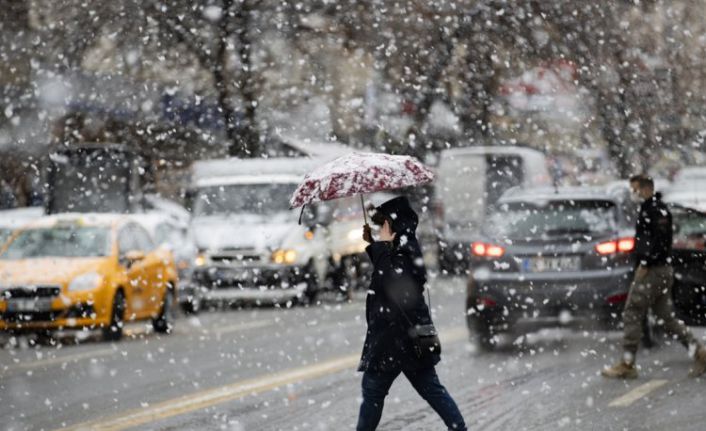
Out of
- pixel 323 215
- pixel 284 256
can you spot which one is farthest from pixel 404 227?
pixel 323 215

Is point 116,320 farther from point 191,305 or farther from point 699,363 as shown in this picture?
point 699,363

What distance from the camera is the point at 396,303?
7.04 metres

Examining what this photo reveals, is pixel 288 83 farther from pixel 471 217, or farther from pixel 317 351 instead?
→ pixel 317 351

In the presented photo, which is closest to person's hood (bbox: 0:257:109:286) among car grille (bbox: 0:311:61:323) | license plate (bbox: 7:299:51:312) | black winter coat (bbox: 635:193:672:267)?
license plate (bbox: 7:299:51:312)

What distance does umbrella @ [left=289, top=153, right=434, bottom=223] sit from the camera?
280 inches

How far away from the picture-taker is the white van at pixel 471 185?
100 feet

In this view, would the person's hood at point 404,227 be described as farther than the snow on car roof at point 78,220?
No

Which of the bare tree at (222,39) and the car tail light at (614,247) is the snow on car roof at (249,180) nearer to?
the bare tree at (222,39)

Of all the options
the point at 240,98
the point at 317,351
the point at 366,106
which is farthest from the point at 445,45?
the point at 317,351

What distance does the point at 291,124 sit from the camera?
3572 cm

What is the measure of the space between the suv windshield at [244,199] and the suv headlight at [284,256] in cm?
103

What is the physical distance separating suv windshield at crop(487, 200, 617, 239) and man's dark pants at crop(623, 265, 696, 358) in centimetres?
195

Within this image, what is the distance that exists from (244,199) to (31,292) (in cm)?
732

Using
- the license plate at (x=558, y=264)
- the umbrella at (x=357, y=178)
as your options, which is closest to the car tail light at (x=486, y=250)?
the license plate at (x=558, y=264)
